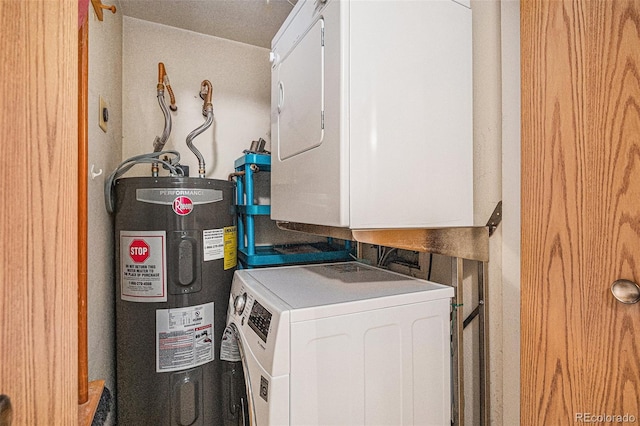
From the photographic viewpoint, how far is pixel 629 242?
1.98 feet

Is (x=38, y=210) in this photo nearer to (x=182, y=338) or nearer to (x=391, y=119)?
(x=391, y=119)

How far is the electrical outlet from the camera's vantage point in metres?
1.27

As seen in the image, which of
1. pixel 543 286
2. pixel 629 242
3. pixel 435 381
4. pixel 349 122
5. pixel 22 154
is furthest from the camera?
pixel 435 381

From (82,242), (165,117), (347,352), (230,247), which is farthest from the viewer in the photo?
(165,117)

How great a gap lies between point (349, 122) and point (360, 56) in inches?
7.7

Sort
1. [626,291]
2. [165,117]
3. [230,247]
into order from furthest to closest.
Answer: [165,117], [230,247], [626,291]

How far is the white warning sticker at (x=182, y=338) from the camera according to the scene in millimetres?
1299

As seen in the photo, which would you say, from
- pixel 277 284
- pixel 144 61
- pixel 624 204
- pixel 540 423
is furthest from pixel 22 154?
pixel 144 61

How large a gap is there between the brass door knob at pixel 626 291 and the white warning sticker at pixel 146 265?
1.41 metres

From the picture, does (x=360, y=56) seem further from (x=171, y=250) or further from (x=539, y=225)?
(x=171, y=250)

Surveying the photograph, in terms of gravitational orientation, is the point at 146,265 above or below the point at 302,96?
below

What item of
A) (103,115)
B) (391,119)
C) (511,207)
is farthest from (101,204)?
(511,207)

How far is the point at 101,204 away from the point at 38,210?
1043 mm

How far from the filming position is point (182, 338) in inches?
52.0
